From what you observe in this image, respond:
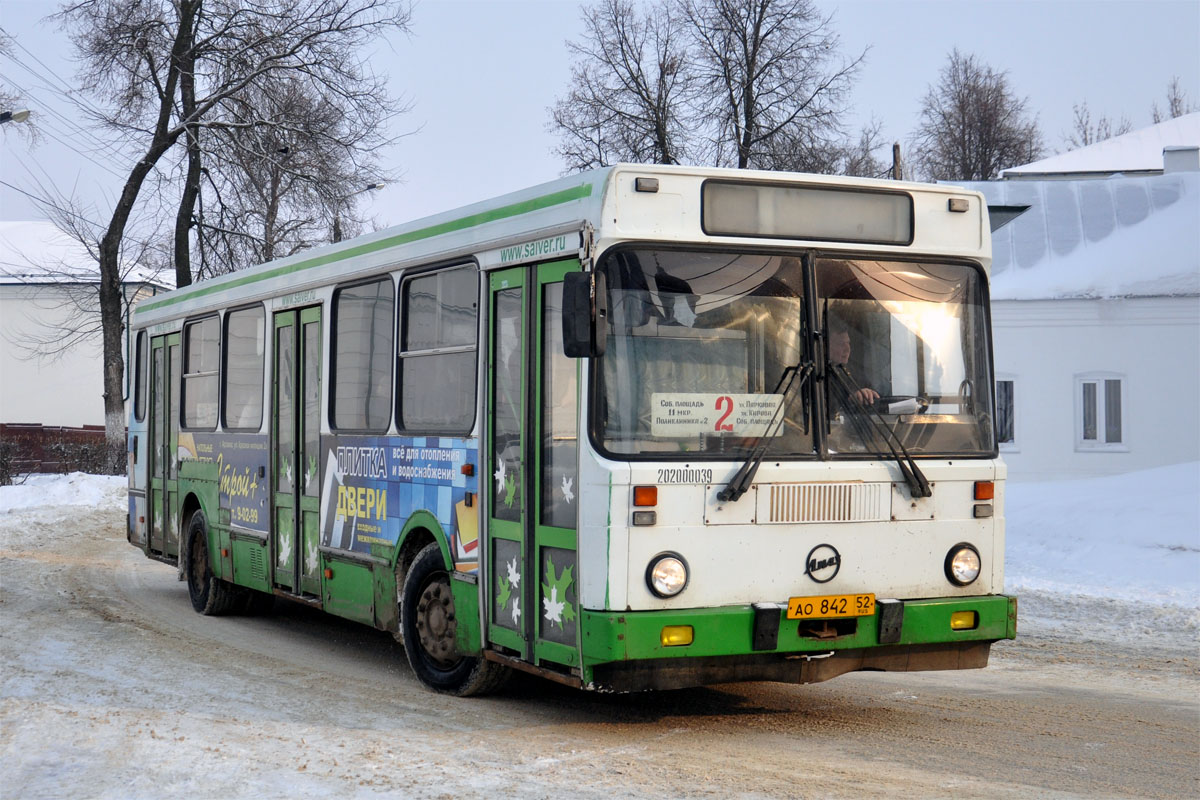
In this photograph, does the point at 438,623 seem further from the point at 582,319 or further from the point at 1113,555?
the point at 1113,555

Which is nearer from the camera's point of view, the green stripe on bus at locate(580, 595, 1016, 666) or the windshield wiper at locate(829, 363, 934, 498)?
the green stripe on bus at locate(580, 595, 1016, 666)

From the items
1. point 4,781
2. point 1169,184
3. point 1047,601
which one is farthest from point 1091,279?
point 4,781

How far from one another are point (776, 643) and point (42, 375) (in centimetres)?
5519

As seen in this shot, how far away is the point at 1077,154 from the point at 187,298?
34697 millimetres

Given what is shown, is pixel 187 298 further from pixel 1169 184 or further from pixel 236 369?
pixel 1169 184

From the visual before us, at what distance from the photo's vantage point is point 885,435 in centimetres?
718

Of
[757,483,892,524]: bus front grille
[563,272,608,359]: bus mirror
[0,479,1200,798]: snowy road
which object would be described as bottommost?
[0,479,1200,798]: snowy road

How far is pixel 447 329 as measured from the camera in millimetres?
8406

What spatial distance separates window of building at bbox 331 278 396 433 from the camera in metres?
9.12

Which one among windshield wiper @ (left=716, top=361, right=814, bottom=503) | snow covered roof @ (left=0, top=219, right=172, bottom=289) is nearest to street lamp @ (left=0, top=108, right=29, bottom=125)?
windshield wiper @ (left=716, top=361, right=814, bottom=503)

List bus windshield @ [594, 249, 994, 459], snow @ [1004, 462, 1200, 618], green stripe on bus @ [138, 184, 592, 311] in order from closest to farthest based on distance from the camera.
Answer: bus windshield @ [594, 249, 994, 459], green stripe on bus @ [138, 184, 592, 311], snow @ [1004, 462, 1200, 618]

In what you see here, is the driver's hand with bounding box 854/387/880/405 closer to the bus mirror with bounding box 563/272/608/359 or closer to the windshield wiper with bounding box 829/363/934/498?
the windshield wiper with bounding box 829/363/934/498

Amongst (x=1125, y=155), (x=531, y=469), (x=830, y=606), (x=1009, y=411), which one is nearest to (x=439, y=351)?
(x=531, y=469)

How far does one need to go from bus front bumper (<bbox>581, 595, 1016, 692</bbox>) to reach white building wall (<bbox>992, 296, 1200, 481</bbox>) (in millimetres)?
21358
